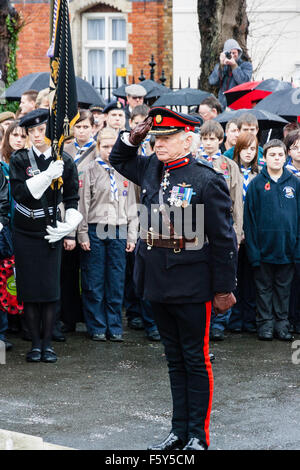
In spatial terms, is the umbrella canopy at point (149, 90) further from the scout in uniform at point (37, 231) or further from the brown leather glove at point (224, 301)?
the brown leather glove at point (224, 301)

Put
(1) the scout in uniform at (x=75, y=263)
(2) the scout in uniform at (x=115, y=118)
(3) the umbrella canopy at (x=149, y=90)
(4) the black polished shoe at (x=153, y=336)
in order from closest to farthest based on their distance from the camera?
(4) the black polished shoe at (x=153, y=336) < (1) the scout in uniform at (x=75, y=263) < (2) the scout in uniform at (x=115, y=118) < (3) the umbrella canopy at (x=149, y=90)

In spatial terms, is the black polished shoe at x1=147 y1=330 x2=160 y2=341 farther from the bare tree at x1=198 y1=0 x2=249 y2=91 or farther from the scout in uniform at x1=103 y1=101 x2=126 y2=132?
the bare tree at x1=198 y1=0 x2=249 y2=91

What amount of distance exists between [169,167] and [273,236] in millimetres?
3285

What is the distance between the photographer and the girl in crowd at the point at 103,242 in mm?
8273

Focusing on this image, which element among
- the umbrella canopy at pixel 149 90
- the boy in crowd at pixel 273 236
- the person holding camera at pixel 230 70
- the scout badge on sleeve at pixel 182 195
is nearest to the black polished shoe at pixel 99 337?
the boy in crowd at pixel 273 236

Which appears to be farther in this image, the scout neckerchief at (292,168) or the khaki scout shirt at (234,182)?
the scout neckerchief at (292,168)

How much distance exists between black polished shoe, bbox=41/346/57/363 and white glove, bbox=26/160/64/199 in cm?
138

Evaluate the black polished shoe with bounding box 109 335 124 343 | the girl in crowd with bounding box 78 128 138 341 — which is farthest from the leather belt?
the black polished shoe with bounding box 109 335 124 343

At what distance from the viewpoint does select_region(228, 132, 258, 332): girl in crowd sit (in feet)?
28.7

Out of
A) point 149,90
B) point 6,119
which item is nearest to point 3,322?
point 6,119

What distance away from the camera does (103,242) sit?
8.32 meters

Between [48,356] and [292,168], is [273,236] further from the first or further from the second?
[48,356]

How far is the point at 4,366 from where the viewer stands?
7.37 metres

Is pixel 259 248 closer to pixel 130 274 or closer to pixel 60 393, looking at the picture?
pixel 130 274
